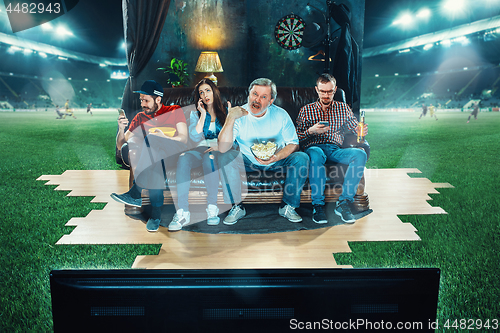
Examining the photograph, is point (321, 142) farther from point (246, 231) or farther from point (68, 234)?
point (68, 234)

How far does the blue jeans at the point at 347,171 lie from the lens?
7.76 feet

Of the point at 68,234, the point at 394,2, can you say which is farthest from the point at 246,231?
the point at 394,2

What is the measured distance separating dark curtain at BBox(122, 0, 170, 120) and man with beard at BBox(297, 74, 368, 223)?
222 centimetres

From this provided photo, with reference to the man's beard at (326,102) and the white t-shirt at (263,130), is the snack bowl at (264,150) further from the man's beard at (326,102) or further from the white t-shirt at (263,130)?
the man's beard at (326,102)

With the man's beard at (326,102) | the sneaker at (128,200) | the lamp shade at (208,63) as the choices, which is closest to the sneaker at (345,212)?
the man's beard at (326,102)

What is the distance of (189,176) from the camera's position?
7.50 feet

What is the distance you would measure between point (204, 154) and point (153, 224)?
63cm

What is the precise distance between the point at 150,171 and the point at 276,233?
39.7 inches

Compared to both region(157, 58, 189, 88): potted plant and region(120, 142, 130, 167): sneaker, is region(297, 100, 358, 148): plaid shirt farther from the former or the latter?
region(157, 58, 189, 88): potted plant

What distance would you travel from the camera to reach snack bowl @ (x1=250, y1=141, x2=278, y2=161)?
2330 mm

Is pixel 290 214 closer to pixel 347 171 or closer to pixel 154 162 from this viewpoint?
pixel 347 171

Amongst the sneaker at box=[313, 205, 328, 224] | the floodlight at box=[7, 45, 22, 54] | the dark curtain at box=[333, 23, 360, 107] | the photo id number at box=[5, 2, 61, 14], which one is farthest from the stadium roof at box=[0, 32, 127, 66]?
the sneaker at box=[313, 205, 328, 224]

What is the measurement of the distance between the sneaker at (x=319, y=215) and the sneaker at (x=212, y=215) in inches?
29.0

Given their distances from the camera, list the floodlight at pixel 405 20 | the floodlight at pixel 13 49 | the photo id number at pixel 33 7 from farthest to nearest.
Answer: the floodlight at pixel 13 49
the floodlight at pixel 405 20
the photo id number at pixel 33 7
